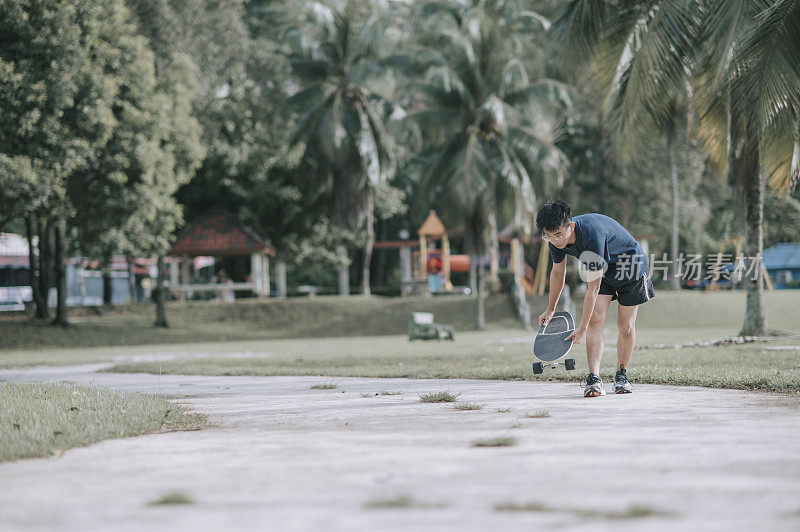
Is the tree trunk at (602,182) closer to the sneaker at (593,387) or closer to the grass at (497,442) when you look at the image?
the sneaker at (593,387)

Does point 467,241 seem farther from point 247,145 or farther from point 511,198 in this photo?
point 247,145

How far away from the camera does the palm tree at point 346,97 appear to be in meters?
30.5

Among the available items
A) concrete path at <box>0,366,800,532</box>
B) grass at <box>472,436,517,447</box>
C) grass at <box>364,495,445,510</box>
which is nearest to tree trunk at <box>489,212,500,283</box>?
concrete path at <box>0,366,800,532</box>

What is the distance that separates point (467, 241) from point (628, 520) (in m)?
26.1

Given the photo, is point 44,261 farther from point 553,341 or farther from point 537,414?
point 537,414

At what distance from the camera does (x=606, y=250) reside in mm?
6312

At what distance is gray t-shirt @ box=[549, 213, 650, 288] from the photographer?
6.19 m

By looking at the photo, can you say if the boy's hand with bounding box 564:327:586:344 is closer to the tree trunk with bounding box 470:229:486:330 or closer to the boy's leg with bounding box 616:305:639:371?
the boy's leg with bounding box 616:305:639:371

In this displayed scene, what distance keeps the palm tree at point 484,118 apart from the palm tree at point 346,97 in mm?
3006

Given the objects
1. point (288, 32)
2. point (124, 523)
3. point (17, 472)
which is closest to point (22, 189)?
point (288, 32)

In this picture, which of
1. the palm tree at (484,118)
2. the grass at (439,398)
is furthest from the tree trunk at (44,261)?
the grass at (439,398)

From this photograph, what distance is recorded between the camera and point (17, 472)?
3.81 meters

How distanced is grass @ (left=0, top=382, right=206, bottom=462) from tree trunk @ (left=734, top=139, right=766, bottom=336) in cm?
1140

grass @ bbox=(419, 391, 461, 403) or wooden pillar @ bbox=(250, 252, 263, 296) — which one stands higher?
wooden pillar @ bbox=(250, 252, 263, 296)
